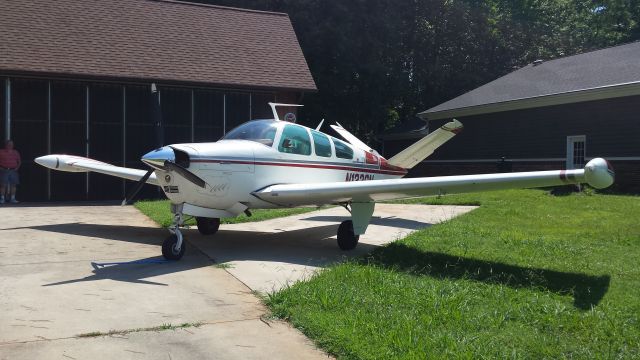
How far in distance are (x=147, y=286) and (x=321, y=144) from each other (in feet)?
14.7

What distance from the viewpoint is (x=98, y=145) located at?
17234mm

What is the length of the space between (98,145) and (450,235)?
12524 millimetres

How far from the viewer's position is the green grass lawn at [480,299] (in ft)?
13.5

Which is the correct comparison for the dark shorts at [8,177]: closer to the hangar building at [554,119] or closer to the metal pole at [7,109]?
the metal pole at [7,109]

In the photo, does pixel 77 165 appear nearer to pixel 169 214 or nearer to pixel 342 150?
pixel 169 214

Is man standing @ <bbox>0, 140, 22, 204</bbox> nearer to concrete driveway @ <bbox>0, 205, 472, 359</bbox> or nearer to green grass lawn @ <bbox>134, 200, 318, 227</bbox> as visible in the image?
green grass lawn @ <bbox>134, 200, 318, 227</bbox>

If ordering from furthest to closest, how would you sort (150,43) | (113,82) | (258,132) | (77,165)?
(150,43) < (113,82) < (77,165) < (258,132)

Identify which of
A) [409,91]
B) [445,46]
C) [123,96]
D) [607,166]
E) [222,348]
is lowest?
[222,348]

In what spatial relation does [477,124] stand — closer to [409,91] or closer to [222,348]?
[409,91]

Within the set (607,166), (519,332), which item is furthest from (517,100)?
(519,332)

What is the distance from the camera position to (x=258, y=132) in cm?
881

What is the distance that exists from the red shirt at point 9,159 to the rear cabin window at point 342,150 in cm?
1018

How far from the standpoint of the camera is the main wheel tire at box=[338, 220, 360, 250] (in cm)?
849

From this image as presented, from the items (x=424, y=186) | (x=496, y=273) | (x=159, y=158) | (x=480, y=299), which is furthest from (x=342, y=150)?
(x=480, y=299)
